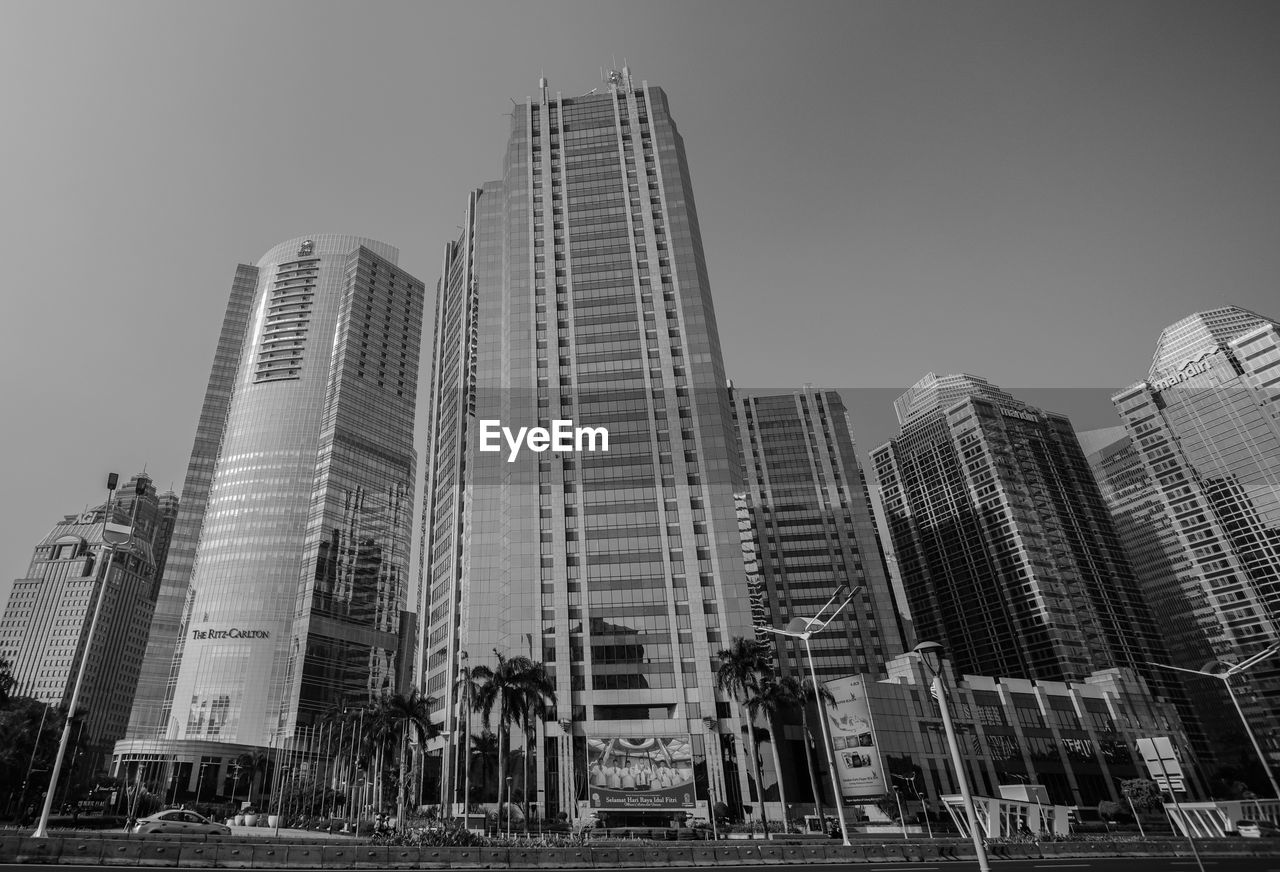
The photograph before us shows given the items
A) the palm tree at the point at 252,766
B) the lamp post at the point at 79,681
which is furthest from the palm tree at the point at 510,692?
the palm tree at the point at 252,766

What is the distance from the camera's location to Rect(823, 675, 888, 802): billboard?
97938 mm

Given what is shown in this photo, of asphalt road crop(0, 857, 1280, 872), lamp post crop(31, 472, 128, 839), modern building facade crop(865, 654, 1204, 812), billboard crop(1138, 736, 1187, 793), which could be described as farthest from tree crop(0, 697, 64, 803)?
billboard crop(1138, 736, 1187, 793)

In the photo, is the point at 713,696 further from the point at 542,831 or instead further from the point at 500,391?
the point at 500,391

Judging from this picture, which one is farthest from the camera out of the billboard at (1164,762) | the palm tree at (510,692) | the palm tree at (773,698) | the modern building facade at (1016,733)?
the modern building facade at (1016,733)

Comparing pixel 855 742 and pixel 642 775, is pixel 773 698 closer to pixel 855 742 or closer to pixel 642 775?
pixel 642 775

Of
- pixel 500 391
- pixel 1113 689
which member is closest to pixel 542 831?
pixel 500 391

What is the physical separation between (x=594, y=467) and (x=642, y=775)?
5288 cm

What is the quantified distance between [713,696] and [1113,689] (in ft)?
251

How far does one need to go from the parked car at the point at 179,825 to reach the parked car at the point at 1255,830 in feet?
264

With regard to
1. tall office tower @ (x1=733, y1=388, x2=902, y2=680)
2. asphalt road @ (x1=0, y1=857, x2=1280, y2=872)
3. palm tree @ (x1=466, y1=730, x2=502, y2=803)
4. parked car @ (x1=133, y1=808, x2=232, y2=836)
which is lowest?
asphalt road @ (x1=0, y1=857, x2=1280, y2=872)

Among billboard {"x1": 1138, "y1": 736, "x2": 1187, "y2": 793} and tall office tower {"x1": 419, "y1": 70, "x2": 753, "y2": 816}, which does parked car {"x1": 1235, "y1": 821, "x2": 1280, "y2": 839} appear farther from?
tall office tower {"x1": 419, "y1": 70, "x2": 753, "y2": 816}

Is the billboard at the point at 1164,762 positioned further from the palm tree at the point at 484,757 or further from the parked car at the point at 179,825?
the palm tree at the point at 484,757

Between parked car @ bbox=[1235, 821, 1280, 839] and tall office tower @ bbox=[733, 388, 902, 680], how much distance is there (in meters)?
108

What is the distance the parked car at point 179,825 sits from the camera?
178ft
